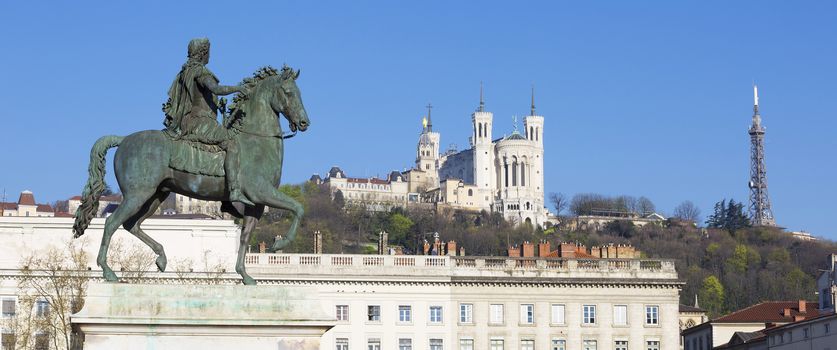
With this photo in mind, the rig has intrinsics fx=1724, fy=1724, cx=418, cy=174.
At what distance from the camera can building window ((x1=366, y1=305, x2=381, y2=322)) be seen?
73750 mm

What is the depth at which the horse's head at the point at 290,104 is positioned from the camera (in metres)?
19.9

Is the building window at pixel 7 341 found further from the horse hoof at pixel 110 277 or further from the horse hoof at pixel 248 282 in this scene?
the horse hoof at pixel 248 282

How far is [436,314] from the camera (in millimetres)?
74438

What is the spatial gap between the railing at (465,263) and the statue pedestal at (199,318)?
5392cm

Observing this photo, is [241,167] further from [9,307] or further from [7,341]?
[9,307]

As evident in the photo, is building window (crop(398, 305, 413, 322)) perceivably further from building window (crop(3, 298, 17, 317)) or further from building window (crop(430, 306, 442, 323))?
building window (crop(3, 298, 17, 317))

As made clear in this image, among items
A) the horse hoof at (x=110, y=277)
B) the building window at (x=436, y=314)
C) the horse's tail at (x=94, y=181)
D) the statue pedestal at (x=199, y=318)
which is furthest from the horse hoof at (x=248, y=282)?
the building window at (x=436, y=314)

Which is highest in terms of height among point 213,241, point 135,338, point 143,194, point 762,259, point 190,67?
point 762,259

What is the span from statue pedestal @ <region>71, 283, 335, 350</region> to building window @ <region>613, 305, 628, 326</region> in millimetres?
57830

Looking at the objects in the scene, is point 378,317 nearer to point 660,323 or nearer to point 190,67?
point 660,323

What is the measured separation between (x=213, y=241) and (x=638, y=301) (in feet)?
62.8

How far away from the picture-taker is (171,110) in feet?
65.9

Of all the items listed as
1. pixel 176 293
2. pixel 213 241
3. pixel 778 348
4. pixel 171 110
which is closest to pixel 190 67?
pixel 171 110

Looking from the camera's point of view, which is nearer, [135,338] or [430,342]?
[135,338]
